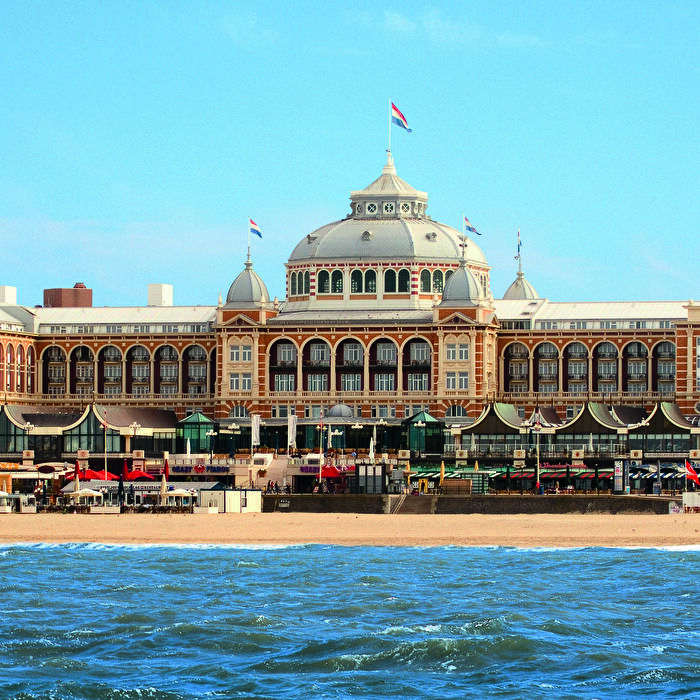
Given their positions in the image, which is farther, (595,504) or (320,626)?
(595,504)

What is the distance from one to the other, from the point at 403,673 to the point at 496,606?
1755cm

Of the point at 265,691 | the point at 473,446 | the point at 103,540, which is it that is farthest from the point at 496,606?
the point at 473,446

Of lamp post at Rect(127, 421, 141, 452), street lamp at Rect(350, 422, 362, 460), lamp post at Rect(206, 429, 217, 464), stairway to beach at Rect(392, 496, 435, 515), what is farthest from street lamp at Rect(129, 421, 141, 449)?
stairway to beach at Rect(392, 496, 435, 515)

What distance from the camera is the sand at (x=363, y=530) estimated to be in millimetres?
120875

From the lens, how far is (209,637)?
7831 cm

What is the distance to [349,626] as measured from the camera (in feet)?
266

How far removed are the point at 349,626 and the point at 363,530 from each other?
46761 mm

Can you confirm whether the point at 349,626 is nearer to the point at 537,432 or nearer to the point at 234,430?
the point at 537,432

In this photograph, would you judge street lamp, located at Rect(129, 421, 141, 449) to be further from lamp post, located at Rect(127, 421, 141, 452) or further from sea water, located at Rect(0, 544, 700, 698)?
sea water, located at Rect(0, 544, 700, 698)

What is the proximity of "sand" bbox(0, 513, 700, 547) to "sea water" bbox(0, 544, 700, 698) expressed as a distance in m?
8.84

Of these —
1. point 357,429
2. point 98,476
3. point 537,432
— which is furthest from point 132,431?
point 537,432

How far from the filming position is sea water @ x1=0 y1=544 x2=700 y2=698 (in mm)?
69062

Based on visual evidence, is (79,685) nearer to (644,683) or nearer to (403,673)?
(403,673)

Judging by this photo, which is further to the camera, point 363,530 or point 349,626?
point 363,530
